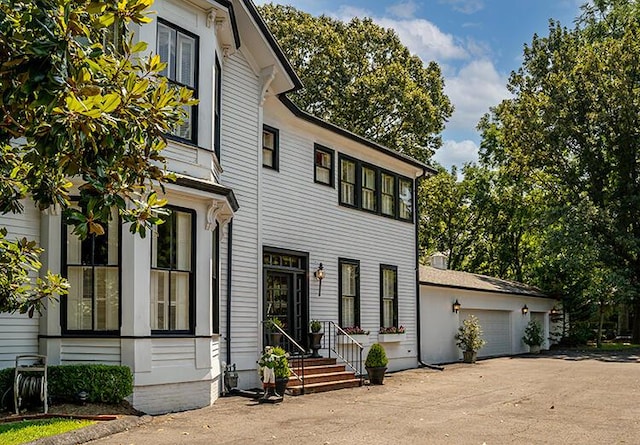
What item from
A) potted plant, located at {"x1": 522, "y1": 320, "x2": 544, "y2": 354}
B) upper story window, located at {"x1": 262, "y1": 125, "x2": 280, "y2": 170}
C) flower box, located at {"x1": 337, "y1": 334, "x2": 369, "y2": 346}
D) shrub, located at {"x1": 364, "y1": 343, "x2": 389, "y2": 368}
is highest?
upper story window, located at {"x1": 262, "y1": 125, "x2": 280, "y2": 170}

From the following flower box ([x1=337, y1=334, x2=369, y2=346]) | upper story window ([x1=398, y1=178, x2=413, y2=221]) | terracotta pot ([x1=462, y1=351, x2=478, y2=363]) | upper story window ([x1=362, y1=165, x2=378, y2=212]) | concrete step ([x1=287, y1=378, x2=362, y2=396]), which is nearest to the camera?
concrete step ([x1=287, y1=378, x2=362, y2=396])

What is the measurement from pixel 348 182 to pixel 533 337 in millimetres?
13943

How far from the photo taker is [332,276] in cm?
1744

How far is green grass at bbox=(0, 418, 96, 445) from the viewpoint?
7.81m

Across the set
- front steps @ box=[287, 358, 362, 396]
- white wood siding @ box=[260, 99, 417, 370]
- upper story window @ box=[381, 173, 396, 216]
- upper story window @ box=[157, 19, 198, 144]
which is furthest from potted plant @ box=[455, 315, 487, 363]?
upper story window @ box=[157, 19, 198, 144]

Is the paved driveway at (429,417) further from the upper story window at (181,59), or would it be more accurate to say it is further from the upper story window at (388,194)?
the upper story window at (388,194)

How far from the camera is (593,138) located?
1235 inches

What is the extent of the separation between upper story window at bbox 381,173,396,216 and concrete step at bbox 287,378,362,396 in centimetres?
615

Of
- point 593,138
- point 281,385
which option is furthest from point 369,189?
point 593,138

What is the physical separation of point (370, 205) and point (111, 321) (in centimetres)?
1032

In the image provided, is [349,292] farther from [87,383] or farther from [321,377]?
[87,383]

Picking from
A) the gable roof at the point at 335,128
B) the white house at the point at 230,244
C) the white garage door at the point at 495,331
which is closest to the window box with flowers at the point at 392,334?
the white house at the point at 230,244

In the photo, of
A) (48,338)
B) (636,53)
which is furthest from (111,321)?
(636,53)

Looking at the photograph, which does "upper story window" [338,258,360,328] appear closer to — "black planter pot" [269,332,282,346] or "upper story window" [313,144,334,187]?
"upper story window" [313,144,334,187]
